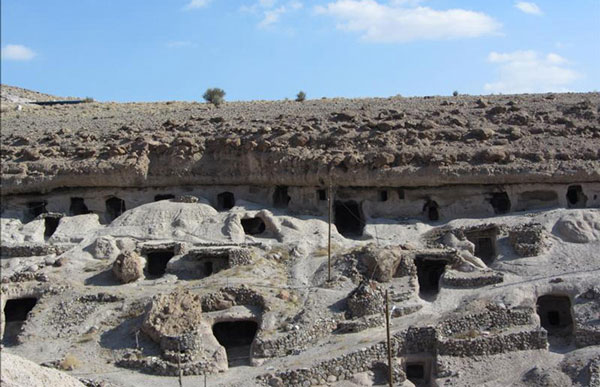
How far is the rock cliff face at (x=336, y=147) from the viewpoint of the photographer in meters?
34.5

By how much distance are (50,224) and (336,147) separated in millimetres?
12162

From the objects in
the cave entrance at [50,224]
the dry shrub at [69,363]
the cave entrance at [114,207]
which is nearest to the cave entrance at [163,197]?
the cave entrance at [114,207]

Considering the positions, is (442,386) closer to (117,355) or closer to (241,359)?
(241,359)

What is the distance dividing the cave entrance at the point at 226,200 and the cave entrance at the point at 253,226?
2.93m

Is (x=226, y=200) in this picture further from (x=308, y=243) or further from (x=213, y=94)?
(x=213, y=94)

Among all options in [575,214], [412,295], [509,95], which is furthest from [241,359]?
[509,95]

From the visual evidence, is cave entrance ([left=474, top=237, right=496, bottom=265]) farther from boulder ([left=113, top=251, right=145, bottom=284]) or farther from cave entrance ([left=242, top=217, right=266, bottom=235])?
boulder ([left=113, top=251, right=145, bottom=284])

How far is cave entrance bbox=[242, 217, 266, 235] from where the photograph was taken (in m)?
33.6

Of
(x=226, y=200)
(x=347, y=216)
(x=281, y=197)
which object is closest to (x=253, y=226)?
(x=281, y=197)

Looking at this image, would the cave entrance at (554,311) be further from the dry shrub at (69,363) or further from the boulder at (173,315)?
the dry shrub at (69,363)

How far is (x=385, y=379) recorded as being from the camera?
910 inches

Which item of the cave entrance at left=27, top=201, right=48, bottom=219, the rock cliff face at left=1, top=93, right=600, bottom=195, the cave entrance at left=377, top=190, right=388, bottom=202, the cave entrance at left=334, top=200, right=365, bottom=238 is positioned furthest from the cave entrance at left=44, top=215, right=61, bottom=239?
the cave entrance at left=377, top=190, right=388, bottom=202

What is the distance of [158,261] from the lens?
3148cm

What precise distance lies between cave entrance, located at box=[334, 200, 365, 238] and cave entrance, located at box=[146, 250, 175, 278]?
729 cm
